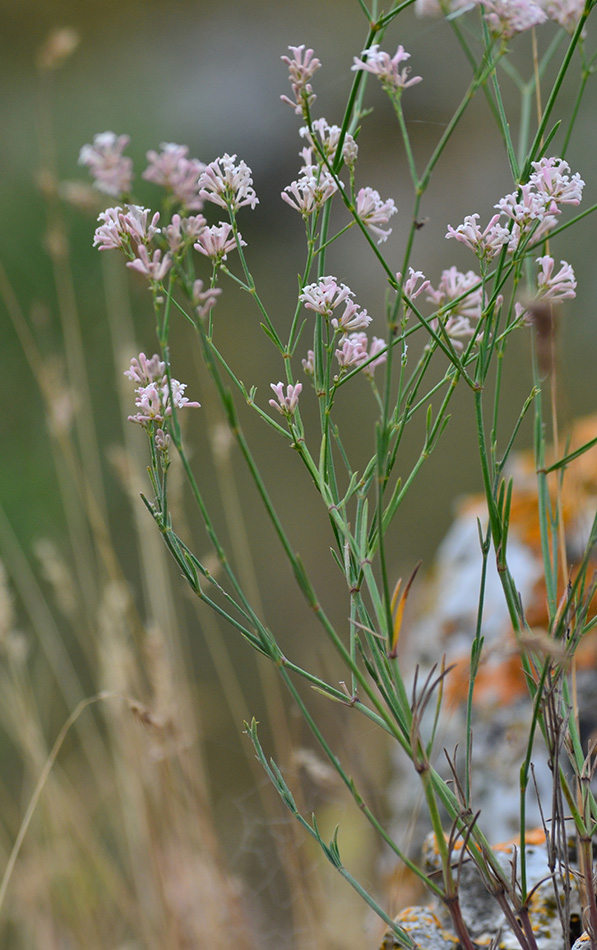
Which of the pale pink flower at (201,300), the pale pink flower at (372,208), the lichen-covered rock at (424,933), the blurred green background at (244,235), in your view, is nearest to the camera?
the pale pink flower at (201,300)

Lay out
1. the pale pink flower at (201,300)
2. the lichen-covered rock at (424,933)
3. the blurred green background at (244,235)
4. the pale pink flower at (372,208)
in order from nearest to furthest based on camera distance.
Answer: the pale pink flower at (201,300) < the pale pink flower at (372,208) < the lichen-covered rock at (424,933) < the blurred green background at (244,235)

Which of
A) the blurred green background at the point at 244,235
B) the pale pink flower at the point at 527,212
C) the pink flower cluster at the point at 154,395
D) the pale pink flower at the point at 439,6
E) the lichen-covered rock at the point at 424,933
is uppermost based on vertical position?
the blurred green background at the point at 244,235

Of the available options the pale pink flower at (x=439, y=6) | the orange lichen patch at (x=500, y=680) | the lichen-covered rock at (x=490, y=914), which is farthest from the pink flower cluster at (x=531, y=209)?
the orange lichen patch at (x=500, y=680)

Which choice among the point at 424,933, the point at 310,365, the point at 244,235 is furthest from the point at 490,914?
the point at 244,235

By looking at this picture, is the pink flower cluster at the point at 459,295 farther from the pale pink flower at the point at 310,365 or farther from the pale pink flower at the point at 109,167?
the pale pink flower at the point at 109,167

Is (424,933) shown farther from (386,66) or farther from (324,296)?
(386,66)

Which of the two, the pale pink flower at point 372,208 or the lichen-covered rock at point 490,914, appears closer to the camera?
the pale pink flower at point 372,208

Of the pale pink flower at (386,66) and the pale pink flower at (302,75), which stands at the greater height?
the pale pink flower at (302,75)
